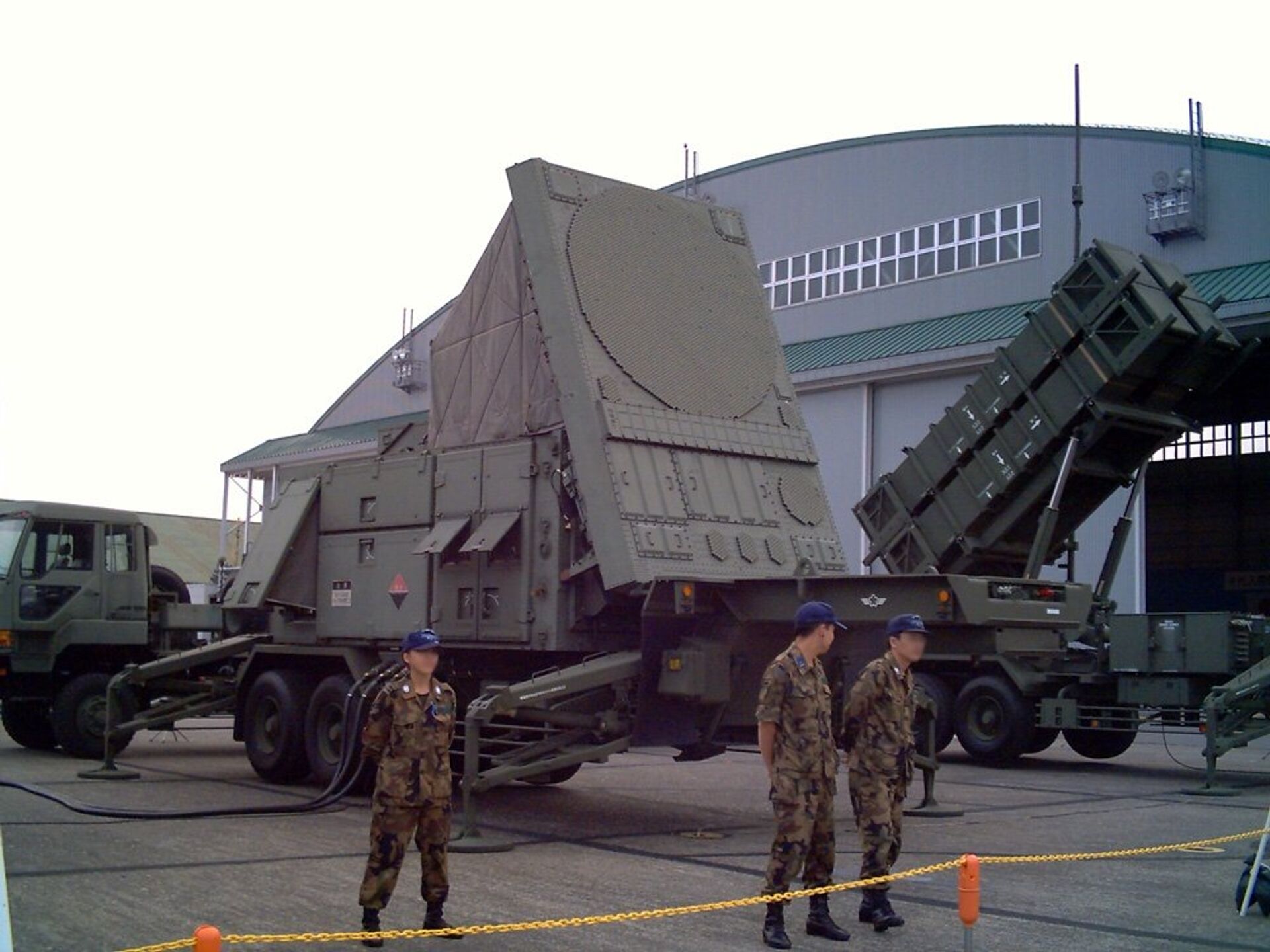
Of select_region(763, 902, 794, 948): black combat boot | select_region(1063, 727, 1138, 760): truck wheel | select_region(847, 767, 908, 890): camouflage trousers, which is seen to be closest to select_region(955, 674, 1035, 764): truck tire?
select_region(1063, 727, 1138, 760): truck wheel

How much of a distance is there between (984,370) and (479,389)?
23.9 feet

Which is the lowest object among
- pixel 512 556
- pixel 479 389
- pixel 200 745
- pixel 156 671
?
pixel 200 745

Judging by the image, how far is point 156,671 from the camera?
15039mm

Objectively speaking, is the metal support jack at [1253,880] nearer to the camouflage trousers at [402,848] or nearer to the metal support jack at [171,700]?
the camouflage trousers at [402,848]

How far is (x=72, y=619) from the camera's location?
1722 cm

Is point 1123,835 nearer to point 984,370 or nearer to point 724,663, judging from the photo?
point 724,663

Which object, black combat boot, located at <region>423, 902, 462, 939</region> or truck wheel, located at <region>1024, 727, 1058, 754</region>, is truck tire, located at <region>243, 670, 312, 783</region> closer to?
black combat boot, located at <region>423, 902, 462, 939</region>

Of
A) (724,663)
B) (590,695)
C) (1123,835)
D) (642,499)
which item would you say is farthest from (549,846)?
(1123,835)

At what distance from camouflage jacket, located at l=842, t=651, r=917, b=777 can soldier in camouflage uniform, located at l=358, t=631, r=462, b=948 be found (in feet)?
7.30

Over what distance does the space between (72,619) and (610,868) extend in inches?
410

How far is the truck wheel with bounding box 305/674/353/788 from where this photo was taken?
13078 millimetres

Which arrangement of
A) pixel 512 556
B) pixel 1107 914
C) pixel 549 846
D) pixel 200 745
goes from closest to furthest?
pixel 1107 914
pixel 549 846
pixel 512 556
pixel 200 745

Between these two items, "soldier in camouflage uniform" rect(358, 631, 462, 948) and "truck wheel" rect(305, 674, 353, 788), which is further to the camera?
"truck wheel" rect(305, 674, 353, 788)

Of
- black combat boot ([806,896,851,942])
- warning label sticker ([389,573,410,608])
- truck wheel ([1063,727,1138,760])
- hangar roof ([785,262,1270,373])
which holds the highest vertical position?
hangar roof ([785,262,1270,373])
